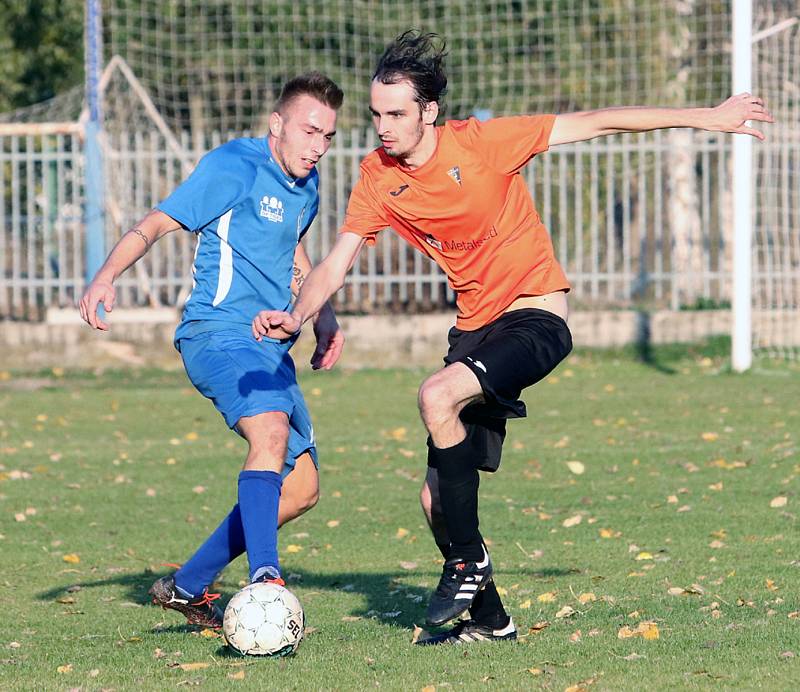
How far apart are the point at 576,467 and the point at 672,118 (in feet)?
15.8

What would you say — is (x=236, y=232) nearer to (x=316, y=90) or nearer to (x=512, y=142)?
(x=316, y=90)

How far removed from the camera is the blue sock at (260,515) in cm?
548

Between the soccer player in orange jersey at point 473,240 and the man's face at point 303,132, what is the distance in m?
0.37

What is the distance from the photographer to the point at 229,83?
863 inches

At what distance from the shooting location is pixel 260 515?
557cm

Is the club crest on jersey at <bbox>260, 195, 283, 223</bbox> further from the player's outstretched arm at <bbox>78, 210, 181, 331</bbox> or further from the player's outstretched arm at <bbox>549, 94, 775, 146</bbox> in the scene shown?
the player's outstretched arm at <bbox>549, 94, 775, 146</bbox>

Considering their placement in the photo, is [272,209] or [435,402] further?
[272,209]

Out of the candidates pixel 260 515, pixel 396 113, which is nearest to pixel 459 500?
pixel 260 515

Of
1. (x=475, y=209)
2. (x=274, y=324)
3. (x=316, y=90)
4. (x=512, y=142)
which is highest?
(x=316, y=90)

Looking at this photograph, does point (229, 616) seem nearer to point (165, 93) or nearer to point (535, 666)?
point (535, 666)

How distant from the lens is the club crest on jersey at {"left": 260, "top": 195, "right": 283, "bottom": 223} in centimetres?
620

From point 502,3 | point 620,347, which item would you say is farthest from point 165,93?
point 620,347

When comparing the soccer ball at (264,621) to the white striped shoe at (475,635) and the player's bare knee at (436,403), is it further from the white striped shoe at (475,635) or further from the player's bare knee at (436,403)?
the player's bare knee at (436,403)

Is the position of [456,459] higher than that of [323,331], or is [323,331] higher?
[323,331]
